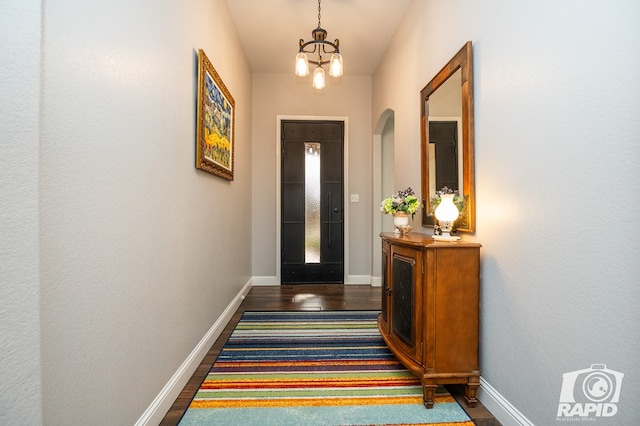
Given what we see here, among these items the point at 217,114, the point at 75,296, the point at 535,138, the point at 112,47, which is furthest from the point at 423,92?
the point at 75,296

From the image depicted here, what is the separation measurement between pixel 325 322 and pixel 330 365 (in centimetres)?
76

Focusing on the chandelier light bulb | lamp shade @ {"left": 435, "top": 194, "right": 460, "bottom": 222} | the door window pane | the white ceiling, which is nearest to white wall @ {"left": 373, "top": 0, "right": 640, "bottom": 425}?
lamp shade @ {"left": 435, "top": 194, "right": 460, "bottom": 222}

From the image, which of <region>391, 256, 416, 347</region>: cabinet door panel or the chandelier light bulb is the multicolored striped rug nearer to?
<region>391, 256, 416, 347</region>: cabinet door panel

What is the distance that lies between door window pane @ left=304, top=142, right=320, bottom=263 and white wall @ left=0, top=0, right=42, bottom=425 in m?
3.51

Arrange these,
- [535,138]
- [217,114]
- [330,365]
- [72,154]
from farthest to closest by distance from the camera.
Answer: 1. [217,114]
2. [330,365]
3. [535,138]
4. [72,154]

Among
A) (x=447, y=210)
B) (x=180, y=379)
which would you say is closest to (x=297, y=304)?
(x=180, y=379)

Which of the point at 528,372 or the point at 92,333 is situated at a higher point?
the point at 92,333

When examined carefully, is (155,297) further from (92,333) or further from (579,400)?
(579,400)

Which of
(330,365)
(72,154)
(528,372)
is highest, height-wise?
(72,154)

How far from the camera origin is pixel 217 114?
2311mm

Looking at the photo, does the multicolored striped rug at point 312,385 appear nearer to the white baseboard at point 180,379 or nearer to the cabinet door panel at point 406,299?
the white baseboard at point 180,379

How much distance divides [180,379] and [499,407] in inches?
67.0

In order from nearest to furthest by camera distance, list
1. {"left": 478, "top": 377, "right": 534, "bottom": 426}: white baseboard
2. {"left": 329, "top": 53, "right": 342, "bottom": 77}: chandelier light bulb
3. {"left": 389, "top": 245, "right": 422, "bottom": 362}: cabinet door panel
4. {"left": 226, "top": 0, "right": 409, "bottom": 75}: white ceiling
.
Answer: {"left": 478, "top": 377, "right": 534, "bottom": 426}: white baseboard < {"left": 389, "top": 245, "right": 422, "bottom": 362}: cabinet door panel < {"left": 329, "top": 53, "right": 342, "bottom": 77}: chandelier light bulb < {"left": 226, "top": 0, "right": 409, "bottom": 75}: white ceiling

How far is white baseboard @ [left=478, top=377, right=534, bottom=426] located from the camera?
1.32 meters
